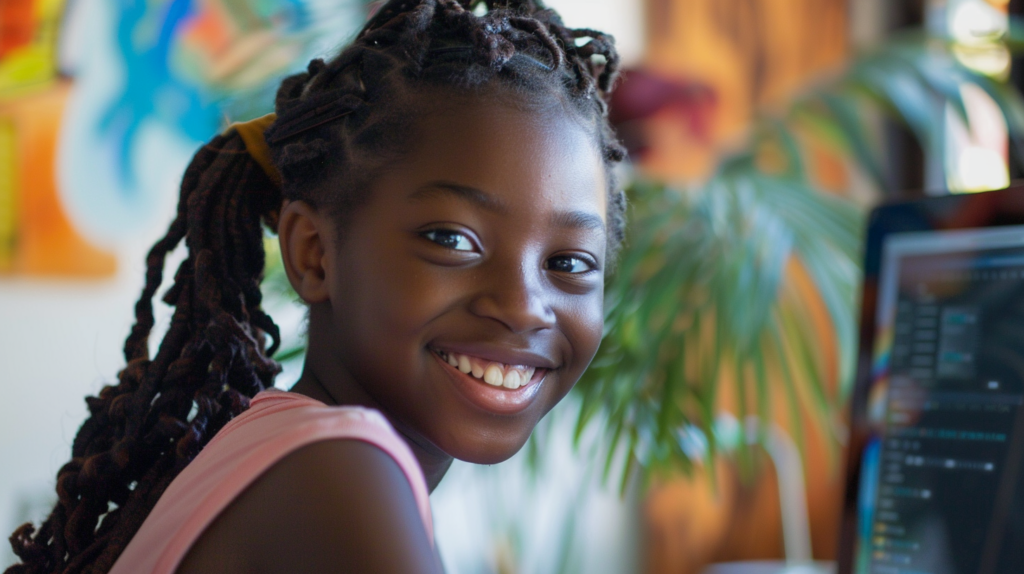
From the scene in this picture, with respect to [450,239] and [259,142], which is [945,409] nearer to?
[450,239]

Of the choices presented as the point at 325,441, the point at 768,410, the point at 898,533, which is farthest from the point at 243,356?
the point at 768,410

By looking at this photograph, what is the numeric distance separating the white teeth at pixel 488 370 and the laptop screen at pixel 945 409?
0.28 m

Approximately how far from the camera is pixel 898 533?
620mm

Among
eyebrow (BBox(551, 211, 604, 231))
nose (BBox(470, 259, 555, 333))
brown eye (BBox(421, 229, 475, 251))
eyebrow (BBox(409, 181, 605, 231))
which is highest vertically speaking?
eyebrow (BBox(409, 181, 605, 231))

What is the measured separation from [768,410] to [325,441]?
726mm

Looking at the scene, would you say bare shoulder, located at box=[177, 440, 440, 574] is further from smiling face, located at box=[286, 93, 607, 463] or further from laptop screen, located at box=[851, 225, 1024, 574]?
laptop screen, located at box=[851, 225, 1024, 574]

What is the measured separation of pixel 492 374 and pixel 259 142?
9.9 inches

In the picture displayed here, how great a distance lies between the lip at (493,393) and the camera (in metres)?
0.53

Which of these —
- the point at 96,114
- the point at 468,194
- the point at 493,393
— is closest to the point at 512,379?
the point at 493,393

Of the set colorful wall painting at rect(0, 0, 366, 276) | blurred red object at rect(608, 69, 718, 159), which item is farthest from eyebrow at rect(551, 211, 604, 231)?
colorful wall painting at rect(0, 0, 366, 276)

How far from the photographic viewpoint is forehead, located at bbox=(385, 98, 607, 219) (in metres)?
0.52

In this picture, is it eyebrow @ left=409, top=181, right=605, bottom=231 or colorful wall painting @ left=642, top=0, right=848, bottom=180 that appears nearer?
eyebrow @ left=409, top=181, right=605, bottom=231

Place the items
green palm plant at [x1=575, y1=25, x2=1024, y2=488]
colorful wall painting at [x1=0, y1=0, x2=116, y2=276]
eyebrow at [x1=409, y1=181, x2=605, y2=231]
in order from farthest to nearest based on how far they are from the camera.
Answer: colorful wall painting at [x1=0, y1=0, x2=116, y2=276]
green palm plant at [x1=575, y1=25, x2=1024, y2=488]
eyebrow at [x1=409, y1=181, x2=605, y2=231]

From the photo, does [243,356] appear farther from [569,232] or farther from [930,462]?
[930,462]
